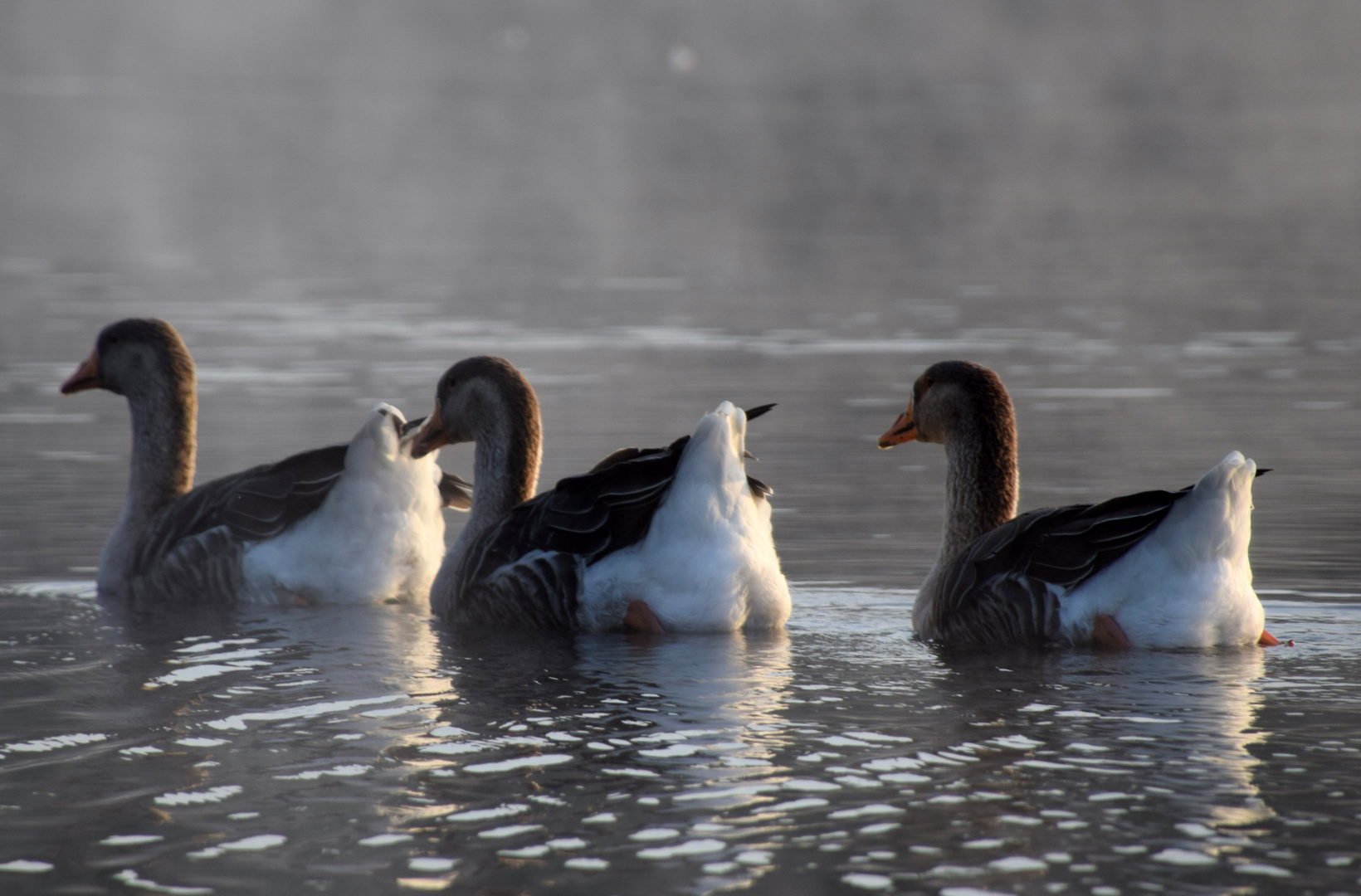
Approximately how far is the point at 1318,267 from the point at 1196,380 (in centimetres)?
1179

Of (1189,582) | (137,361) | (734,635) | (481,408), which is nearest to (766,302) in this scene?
(137,361)

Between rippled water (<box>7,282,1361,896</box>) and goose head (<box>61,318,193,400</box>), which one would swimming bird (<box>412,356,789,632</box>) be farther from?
goose head (<box>61,318,193,400</box>)

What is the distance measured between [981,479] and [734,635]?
1689mm

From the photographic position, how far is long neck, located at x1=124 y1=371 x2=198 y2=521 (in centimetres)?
1170

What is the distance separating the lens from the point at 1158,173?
54438mm

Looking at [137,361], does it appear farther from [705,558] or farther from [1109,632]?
[1109,632]

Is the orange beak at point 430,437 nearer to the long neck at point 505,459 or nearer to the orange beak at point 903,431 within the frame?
the long neck at point 505,459

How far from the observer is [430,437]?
10.7 metres

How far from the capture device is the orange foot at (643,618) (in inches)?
365

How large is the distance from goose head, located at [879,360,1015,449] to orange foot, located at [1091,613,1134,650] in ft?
5.27

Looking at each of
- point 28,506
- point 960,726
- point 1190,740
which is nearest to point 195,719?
point 960,726

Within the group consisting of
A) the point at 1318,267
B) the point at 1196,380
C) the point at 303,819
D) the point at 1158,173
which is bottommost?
the point at 303,819

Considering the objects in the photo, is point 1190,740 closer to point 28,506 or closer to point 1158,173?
point 28,506

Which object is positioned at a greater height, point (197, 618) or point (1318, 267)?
point (1318, 267)
